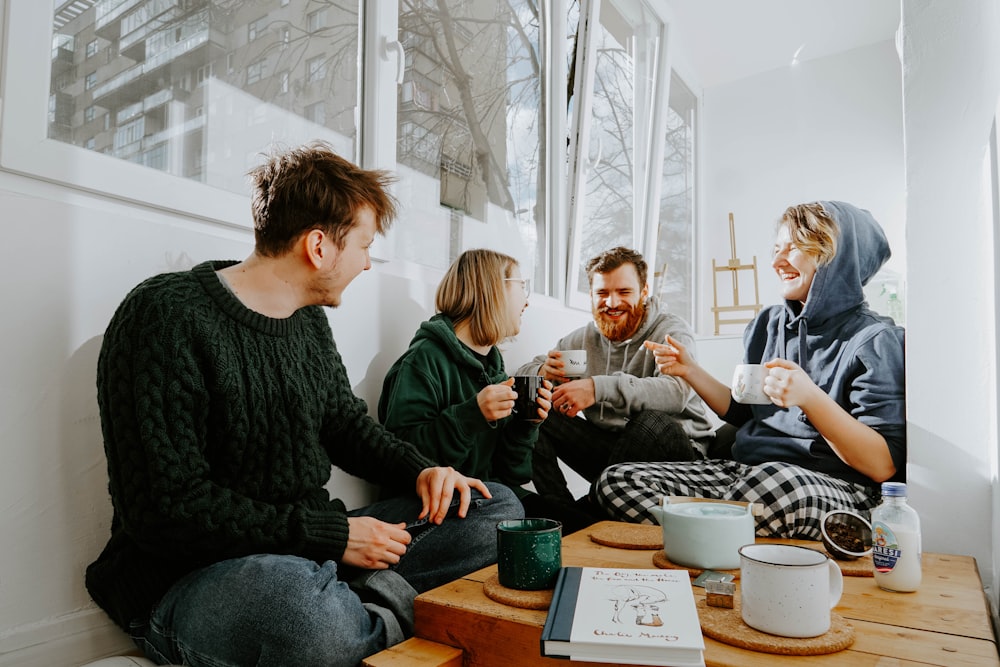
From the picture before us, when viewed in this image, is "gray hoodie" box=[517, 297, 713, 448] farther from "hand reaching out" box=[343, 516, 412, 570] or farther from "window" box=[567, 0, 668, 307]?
"hand reaching out" box=[343, 516, 412, 570]

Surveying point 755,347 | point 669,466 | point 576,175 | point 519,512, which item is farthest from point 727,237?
point 519,512

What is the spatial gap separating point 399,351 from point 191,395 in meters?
0.90

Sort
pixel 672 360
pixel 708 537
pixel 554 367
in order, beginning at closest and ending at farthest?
pixel 708 537
pixel 672 360
pixel 554 367

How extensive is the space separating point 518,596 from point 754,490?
695mm

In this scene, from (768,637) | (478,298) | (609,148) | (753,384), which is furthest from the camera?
(609,148)

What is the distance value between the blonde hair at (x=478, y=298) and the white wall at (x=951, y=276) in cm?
102

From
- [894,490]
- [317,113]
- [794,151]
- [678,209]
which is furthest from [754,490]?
[794,151]

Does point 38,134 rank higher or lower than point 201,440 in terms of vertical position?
higher

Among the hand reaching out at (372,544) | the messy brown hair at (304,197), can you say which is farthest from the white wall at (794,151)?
the hand reaching out at (372,544)

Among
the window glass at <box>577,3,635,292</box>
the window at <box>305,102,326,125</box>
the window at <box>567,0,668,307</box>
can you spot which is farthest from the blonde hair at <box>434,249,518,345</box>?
the window glass at <box>577,3,635,292</box>

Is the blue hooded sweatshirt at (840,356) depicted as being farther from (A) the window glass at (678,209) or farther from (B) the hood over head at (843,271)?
(A) the window glass at (678,209)

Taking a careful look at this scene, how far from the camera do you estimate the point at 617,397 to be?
7.23 feet

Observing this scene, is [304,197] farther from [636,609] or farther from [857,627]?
[857,627]

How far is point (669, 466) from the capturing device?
1885 millimetres
